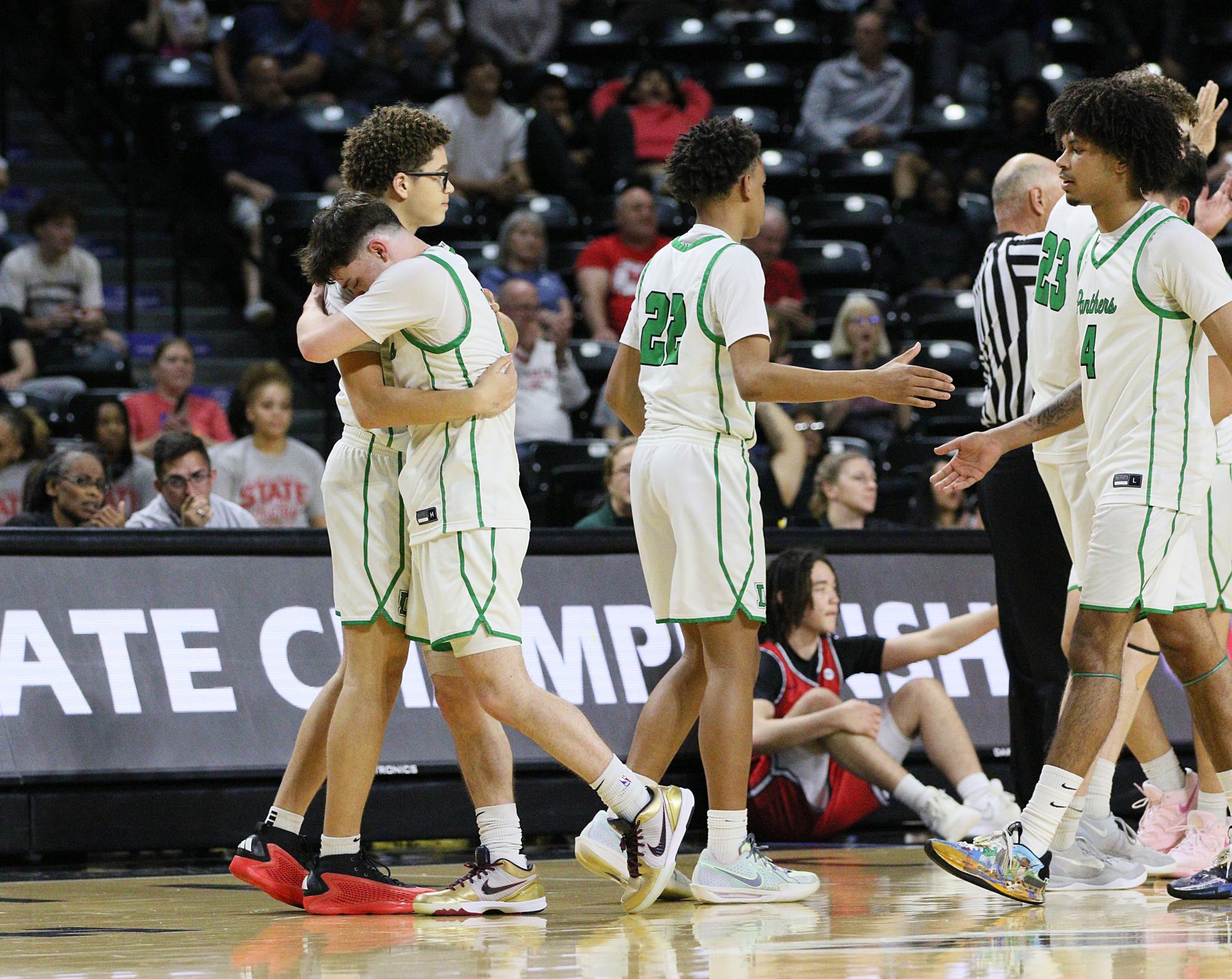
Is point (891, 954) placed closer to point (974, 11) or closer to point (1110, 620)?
point (1110, 620)

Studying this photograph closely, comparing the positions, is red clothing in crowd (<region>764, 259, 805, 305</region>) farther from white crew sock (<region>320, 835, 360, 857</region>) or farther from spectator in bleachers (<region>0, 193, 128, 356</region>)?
white crew sock (<region>320, 835, 360, 857</region>)

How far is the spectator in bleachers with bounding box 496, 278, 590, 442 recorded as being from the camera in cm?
977

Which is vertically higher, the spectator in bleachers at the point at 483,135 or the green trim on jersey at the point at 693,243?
the spectator in bleachers at the point at 483,135

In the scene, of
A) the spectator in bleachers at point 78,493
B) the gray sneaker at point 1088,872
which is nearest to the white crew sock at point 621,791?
the gray sneaker at point 1088,872

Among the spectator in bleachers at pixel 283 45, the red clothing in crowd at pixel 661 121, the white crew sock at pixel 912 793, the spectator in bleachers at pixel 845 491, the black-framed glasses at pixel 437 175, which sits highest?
the spectator in bleachers at pixel 283 45

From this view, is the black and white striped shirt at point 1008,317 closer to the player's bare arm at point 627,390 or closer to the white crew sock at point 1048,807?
the player's bare arm at point 627,390

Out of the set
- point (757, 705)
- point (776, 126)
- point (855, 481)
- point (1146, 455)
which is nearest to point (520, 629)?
point (1146, 455)

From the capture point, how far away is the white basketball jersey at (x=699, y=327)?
198 inches

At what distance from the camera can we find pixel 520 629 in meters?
4.86

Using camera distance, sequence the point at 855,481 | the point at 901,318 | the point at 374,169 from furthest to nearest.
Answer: the point at 901,318
the point at 855,481
the point at 374,169

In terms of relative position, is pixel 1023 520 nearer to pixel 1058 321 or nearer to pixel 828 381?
pixel 1058 321

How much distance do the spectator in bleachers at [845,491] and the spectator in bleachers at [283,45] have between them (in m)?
5.70

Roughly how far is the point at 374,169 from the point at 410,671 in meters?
2.32

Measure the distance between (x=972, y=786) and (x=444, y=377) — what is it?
3011 mm
